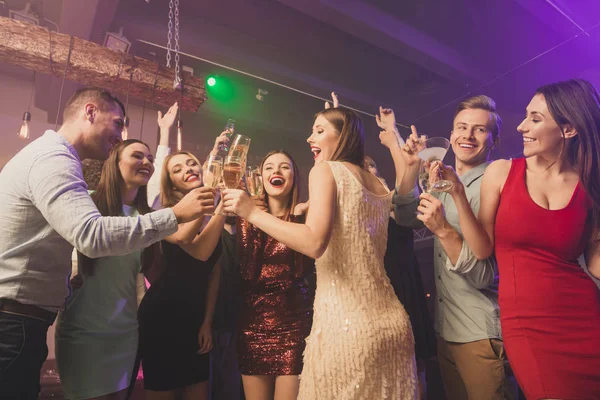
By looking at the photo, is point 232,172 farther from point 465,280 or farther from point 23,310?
point 465,280

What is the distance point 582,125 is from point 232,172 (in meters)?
1.25

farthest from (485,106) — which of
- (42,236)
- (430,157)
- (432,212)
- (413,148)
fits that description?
(42,236)

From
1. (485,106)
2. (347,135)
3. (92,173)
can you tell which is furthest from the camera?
(92,173)

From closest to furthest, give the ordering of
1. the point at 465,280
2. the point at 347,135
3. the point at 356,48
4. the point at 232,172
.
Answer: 1. the point at 232,172
2. the point at 347,135
3. the point at 465,280
4. the point at 356,48

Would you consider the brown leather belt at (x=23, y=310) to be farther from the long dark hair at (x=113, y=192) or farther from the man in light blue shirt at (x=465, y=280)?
the man in light blue shirt at (x=465, y=280)

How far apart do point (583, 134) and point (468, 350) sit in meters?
0.96

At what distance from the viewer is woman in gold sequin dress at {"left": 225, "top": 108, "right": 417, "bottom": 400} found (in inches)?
49.0

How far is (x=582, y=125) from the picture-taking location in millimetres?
1340

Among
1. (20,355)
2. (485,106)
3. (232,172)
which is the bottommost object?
(20,355)

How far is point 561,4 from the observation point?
4734mm

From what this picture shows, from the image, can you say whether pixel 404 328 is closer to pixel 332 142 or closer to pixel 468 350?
pixel 468 350

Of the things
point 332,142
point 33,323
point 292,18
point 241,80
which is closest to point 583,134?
point 332,142

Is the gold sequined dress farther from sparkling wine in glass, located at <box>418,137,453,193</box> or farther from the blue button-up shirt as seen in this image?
the blue button-up shirt

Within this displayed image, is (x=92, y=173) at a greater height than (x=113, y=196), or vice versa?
(x=92, y=173)
